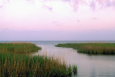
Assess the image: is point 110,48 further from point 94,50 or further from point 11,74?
point 11,74

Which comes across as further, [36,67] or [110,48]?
[110,48]

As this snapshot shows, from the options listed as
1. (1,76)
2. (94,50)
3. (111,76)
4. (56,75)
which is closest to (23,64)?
(1,76)

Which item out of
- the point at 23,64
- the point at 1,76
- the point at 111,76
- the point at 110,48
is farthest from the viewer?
the point at 110,48

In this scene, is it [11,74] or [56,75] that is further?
[56,75]

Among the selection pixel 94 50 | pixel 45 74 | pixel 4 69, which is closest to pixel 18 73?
pixel 4 69

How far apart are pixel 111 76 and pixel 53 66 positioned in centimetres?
449

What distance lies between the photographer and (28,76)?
27.6 ft

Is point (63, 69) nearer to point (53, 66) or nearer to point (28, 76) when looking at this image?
point (53, 66)

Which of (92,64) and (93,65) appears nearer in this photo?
(93,65)

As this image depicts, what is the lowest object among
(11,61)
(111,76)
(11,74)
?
(111,76)

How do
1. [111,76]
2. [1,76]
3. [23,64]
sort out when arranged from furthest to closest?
1. [111,76]
2. [23,64]
3. [1,76]

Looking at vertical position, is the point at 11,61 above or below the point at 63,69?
above

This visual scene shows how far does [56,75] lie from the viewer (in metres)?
9.00

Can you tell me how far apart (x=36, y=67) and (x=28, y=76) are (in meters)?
0.75
